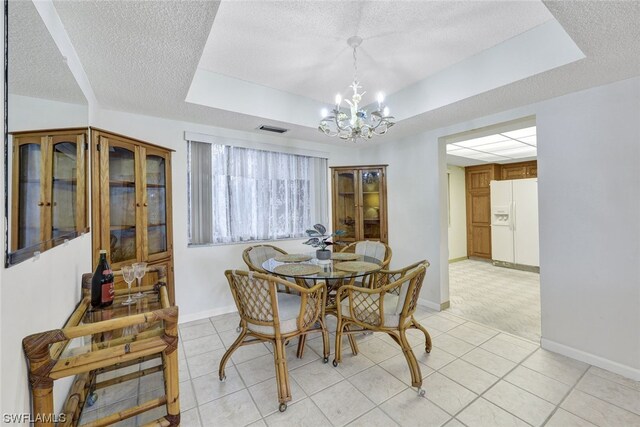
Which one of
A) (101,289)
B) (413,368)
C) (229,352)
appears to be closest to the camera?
(101,289)

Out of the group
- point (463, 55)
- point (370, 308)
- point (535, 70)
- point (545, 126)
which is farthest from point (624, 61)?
point (370, 308)

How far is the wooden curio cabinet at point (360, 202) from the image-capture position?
4.01 metres

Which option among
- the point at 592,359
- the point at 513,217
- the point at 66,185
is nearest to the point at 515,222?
the point at 513,217

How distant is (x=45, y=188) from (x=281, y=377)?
63.1 inches

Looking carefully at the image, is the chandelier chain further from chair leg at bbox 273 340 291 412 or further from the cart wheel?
the cart wheel

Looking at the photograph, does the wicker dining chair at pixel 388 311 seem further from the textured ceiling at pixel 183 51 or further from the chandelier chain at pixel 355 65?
the chandelier chain at pixel 355 65

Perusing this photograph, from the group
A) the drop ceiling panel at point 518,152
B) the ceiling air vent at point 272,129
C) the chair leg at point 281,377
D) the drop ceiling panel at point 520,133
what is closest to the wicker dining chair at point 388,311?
the chair leg at point 281,377

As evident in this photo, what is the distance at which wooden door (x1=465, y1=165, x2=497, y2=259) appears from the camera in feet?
19.7

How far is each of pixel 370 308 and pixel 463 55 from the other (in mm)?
2299

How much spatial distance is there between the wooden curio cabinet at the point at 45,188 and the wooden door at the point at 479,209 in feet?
22.4

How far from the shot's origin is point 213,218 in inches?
128

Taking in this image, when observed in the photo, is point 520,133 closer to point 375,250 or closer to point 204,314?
point 375,250

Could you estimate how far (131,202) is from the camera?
2414mm

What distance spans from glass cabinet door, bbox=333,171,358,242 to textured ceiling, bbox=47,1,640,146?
1.57 meters
